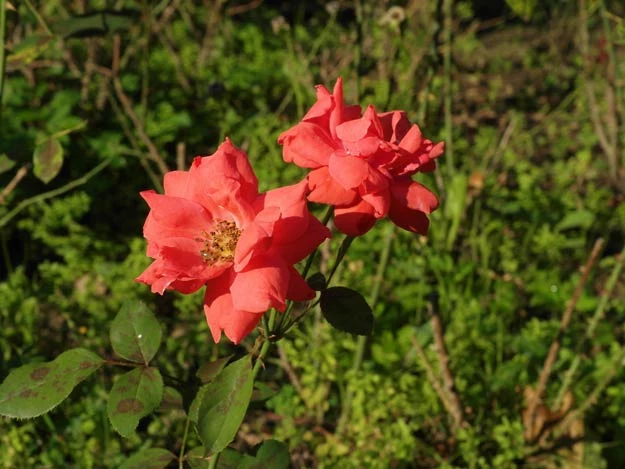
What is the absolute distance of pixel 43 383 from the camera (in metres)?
1.04

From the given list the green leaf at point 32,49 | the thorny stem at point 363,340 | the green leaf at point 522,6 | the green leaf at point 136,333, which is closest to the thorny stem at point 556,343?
the thorny stem at point 363,340

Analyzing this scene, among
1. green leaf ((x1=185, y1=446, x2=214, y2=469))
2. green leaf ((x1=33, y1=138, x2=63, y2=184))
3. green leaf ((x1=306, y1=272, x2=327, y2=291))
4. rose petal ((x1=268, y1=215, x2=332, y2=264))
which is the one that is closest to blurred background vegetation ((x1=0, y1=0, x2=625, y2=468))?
green leaf ((x1=33, y1=138, x2=63, y2=184))

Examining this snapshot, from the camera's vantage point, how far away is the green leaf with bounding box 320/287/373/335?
3.29 feet

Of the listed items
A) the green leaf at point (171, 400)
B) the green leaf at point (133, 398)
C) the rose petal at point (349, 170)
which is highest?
the rose petal at point (349, 170)

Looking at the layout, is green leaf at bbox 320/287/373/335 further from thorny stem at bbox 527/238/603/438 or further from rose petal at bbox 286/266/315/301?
A: thorny stem at bbox 527/238/603/438

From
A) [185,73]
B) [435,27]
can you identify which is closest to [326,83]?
[185,73]

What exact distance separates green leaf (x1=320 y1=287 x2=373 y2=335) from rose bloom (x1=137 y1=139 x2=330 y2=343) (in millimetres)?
91

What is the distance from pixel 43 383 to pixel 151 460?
0.24 m

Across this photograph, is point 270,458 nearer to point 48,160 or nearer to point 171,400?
point 171,400

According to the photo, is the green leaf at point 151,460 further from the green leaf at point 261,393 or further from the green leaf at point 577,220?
the green leaf at point 577,220

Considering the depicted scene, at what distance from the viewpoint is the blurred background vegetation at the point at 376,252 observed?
2.00 metres

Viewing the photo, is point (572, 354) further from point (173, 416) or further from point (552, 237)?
point (173, 416)

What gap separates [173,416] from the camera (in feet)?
7.00

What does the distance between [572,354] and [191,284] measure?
170cm
